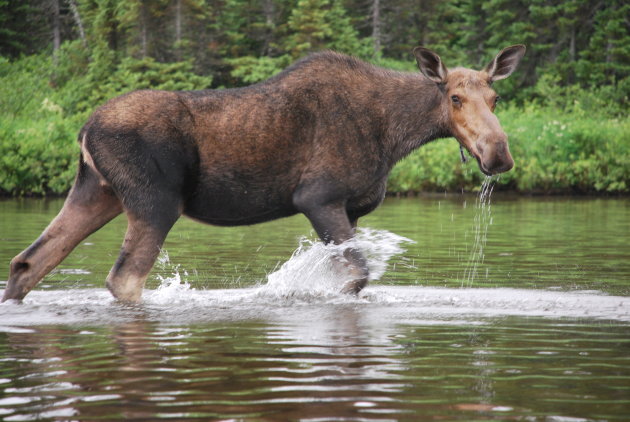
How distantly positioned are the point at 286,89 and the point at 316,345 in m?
3.14

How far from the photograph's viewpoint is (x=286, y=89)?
9.27 meters

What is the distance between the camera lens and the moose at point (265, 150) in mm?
8844

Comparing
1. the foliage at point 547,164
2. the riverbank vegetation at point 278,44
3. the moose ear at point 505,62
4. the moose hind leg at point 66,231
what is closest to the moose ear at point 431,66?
the moose ear at point 505,62

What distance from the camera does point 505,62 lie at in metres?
9.48

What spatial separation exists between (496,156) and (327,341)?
2483 millimetres

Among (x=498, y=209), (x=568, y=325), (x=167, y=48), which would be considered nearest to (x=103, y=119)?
(x=568, y=325)

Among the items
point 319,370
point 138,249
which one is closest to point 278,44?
point 138,249

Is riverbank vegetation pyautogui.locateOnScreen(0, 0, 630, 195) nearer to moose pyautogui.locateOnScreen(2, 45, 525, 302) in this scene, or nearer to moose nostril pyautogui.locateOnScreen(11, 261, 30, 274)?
moose pyautogui.locateOnScreen(2, 45, 525, 302)

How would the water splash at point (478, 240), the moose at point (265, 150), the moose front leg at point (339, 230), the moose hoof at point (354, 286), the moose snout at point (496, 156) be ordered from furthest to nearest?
1. the water splash at point (478, 240)
2. the moose hoof at point (354, 286)
3. the moose front leg at point (339, 230)
4. the moose at point (265, 150)
5. the moose snout at point (496, 156)

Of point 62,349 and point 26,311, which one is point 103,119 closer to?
point 26,311

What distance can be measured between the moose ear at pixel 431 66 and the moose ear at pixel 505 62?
388 mm

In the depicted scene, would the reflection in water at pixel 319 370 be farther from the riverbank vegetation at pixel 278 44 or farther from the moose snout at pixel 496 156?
the riverbank vegetation at pixel 278 44

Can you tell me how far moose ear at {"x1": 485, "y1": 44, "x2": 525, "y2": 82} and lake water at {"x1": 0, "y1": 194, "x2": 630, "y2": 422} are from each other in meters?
1.76

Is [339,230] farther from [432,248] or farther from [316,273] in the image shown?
[432,248]
